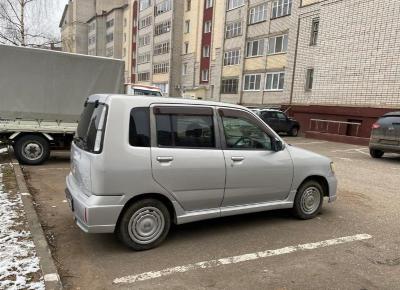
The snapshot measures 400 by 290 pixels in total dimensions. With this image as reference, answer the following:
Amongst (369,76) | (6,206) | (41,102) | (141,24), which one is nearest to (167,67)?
(141,24)

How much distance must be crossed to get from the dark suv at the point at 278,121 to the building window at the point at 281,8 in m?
11.0

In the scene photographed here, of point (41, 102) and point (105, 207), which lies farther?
point (41, 102)

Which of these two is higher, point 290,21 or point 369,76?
point 290,21

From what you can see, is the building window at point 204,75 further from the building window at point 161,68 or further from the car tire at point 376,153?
the car tire at point 376,153

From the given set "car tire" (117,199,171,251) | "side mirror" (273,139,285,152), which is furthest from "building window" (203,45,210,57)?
"car tire" (117,199,171,251)

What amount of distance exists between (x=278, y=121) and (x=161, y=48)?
35.5m

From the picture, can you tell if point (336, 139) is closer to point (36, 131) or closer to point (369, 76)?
point (369, 76)

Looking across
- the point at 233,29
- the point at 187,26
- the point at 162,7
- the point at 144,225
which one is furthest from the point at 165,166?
the point at 162,7

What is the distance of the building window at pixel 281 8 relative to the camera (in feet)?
98.9

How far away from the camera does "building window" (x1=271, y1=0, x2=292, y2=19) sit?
3016cm

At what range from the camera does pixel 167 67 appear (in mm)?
52812

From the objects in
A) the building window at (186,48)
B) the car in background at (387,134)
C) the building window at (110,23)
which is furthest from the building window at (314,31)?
the building window at (110,23)

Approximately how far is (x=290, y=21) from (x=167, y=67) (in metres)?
26.4

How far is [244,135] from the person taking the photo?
514 cm
